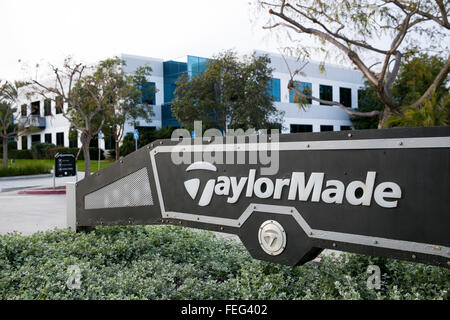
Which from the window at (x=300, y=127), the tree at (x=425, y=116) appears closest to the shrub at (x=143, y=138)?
the window at (x=300, y=127)

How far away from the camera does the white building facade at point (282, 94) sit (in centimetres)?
3719

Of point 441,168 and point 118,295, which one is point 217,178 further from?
point 441,168

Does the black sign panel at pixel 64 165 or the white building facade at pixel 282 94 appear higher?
the white building facade at pixel 282 94

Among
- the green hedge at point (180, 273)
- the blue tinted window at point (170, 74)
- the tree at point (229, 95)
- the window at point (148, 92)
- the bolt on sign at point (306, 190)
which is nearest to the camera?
the bolt on sign at point (306, 190)

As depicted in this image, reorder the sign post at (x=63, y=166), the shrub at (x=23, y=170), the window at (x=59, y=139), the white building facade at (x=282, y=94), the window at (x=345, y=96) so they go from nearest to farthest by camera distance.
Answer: the sign post at (x=63, y=166) < the shrub at (x=23, y=170) < the white building facade at (x=282, y=94) < the window at (x=345, y=96) < the window at (x=59, y=139)

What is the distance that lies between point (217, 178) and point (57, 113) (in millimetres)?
42889

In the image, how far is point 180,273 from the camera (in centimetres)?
482

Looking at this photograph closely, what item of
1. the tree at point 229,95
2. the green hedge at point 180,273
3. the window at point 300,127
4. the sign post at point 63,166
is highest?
the tree at point 229,95

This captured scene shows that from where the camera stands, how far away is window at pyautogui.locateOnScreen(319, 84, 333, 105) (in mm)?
41469

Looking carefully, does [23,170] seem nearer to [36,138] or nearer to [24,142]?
[36,138]

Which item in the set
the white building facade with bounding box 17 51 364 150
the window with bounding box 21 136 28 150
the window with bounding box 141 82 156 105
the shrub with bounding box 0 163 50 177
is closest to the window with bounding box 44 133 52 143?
the white building facade with bounding box 17 51 364 150

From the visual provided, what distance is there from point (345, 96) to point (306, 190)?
41.9 m

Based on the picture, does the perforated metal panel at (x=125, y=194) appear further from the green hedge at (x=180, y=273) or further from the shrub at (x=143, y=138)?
the shrub at (x=143, y=138)
